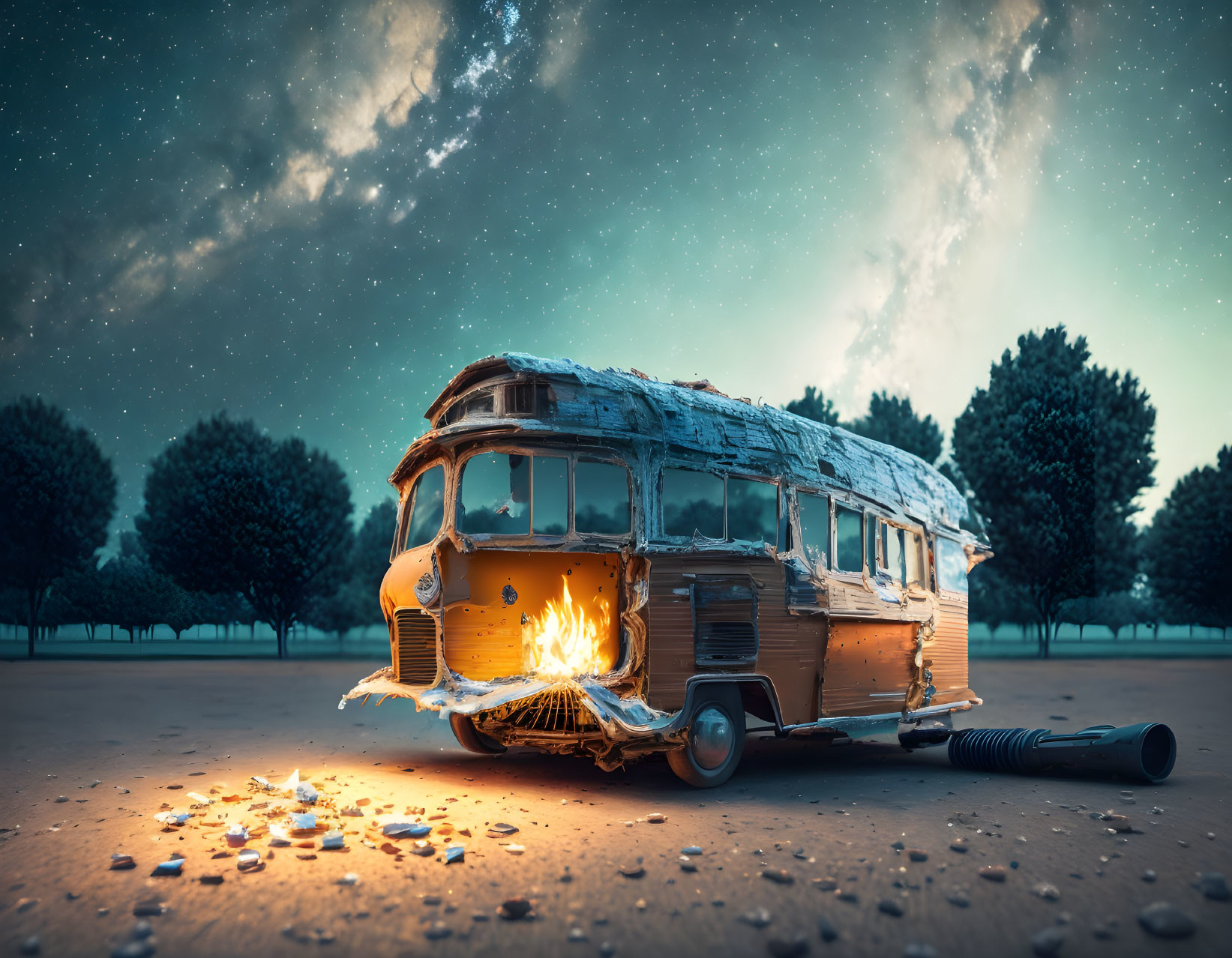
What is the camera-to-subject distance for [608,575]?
823cm

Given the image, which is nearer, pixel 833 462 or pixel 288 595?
pixel 833 462

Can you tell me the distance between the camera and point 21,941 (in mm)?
4180

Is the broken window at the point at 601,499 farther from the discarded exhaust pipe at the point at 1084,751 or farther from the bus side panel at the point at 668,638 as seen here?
the discarded exhaust pipe at the point at 1084,751

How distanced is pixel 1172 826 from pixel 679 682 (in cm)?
402

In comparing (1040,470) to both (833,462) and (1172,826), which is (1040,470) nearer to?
(833,462)

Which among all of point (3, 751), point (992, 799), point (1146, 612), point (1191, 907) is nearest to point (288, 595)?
point (3, 751)

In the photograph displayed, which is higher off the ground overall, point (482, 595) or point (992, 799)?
point (482, 595)

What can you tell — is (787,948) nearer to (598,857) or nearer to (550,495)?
(598,857)

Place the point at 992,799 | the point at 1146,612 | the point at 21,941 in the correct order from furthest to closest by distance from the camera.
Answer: the point at 1146,612
the point at 992,799
the point at 21,941

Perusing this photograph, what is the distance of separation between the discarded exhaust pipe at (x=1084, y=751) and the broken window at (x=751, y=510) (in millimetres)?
3583

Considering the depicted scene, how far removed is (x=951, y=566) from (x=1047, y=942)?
28.8ft

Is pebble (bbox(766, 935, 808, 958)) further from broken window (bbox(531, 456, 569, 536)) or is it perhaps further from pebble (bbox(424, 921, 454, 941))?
broken window (bbox(531, 456, 569, 536))

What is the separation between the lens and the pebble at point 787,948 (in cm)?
400

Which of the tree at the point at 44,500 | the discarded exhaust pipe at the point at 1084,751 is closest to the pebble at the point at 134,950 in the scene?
the discarded exhaust pipe at the point at 1084,751
